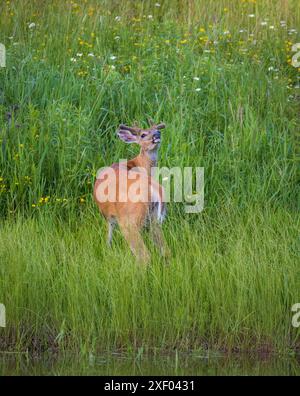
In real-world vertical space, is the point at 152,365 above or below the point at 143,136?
below

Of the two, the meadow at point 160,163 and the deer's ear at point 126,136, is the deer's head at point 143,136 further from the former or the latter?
the meadow at point 160,163

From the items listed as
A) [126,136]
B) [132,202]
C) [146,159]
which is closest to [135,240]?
[132,202]

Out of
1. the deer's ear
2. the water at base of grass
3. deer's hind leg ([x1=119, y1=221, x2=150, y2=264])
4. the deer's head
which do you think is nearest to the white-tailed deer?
deer's hind leg ([x1=119, y1=221, x2=150, y2=264])

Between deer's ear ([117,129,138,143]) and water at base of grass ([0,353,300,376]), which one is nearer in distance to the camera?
water at base of grass ([0,353,300,376])

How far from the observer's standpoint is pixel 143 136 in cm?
927

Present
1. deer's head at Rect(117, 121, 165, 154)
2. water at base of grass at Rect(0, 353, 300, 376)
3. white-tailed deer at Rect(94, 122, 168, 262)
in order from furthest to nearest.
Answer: deer's head at Rect(117, 121, 165, 154), white-tailed deer at Rect(94, 122, 168, 262), water at base of grass at Rect(0, 353, 300, 376)

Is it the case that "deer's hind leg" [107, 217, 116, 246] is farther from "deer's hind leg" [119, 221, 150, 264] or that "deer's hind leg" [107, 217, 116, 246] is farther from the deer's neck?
the deer's neck

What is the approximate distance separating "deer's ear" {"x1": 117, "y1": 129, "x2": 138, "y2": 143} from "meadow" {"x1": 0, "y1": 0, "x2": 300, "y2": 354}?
1.36 feet

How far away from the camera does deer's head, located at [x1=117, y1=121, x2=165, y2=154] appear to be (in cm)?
921

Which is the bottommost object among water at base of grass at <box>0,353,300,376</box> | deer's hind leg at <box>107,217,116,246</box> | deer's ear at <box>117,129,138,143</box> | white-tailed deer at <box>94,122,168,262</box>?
water at base of grass at <box>0,353,300,376</box>

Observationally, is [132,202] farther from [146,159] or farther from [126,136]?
[126,136]

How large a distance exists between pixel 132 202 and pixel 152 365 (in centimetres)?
181

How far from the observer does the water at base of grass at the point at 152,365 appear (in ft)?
23.3

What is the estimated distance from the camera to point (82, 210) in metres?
9.43
